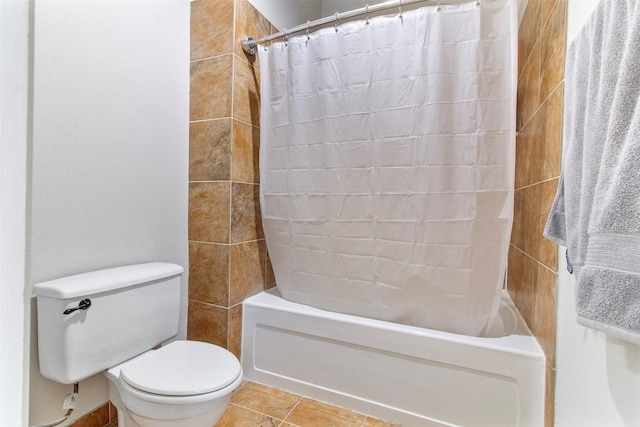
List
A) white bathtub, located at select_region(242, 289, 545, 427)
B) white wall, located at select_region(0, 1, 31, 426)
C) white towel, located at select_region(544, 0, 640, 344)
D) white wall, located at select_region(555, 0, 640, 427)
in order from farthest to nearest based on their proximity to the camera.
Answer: white bathtub, located at select_region(242, 289, 545, 427) → white wall, located at select_region(555, 0, 640, 427) → white towel, located at select_region(544, 0, 640, 344) → white wall, located at select_region(0, 1, 31, 426)

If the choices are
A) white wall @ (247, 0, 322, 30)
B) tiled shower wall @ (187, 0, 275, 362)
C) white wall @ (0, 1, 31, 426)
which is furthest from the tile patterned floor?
white wall @ (247, 0, 322, 30)

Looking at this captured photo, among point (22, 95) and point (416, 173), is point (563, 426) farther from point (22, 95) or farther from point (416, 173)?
point (22, 95)

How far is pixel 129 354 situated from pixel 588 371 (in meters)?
1.57

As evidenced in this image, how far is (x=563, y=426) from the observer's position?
891 millimetres

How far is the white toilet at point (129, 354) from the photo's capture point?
Result: 0.97m

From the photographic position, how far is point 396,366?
128 cm

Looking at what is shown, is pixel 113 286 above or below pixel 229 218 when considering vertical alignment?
below

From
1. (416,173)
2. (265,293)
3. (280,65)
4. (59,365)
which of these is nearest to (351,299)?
(265,293)

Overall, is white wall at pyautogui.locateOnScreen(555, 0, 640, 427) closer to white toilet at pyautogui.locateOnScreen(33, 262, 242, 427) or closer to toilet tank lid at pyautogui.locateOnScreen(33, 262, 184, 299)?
white toilet at pyautogui.locateOnScreen(33, 262, 242, 427)

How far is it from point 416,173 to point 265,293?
3.63 ft

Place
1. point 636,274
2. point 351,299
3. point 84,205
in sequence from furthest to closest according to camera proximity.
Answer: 1. point 351,299
2. point 84,205
3. point 636,274

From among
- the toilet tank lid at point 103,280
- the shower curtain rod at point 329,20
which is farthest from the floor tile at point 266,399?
the shower curtain rod at point 329,20

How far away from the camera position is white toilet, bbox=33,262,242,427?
0.97 metres

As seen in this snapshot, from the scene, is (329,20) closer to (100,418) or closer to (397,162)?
(397,162)
